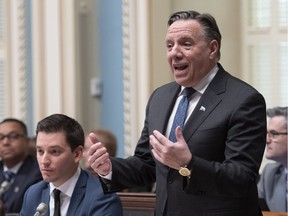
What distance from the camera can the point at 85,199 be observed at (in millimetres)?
3217

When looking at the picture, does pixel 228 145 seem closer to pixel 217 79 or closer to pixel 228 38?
pixel 217 79

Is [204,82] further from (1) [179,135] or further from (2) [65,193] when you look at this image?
(2) [65,193]

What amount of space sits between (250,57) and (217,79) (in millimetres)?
2881

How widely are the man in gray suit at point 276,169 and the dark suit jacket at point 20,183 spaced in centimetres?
147

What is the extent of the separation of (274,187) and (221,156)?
197 cm

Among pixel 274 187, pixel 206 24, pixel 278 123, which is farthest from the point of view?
pixel 278 123

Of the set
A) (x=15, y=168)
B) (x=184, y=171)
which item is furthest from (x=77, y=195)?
(x=15, y=168)

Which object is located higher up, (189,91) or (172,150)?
(189,91)

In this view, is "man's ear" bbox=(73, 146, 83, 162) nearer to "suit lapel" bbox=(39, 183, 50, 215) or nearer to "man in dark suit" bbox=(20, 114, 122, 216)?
"man in dark suit" bbox=(20, 114, 122, 216)

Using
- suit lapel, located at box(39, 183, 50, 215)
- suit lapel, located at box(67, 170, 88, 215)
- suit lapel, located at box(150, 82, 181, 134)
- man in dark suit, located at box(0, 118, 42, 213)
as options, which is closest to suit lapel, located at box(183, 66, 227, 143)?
suit lapel, located at box(150, 82, 181, 134)

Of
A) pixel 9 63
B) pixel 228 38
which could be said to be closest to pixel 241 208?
pixel 228 38

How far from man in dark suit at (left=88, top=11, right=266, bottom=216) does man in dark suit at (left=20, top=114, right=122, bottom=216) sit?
423mm

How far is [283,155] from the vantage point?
4.55m

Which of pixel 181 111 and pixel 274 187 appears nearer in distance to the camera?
pixel 181 111
